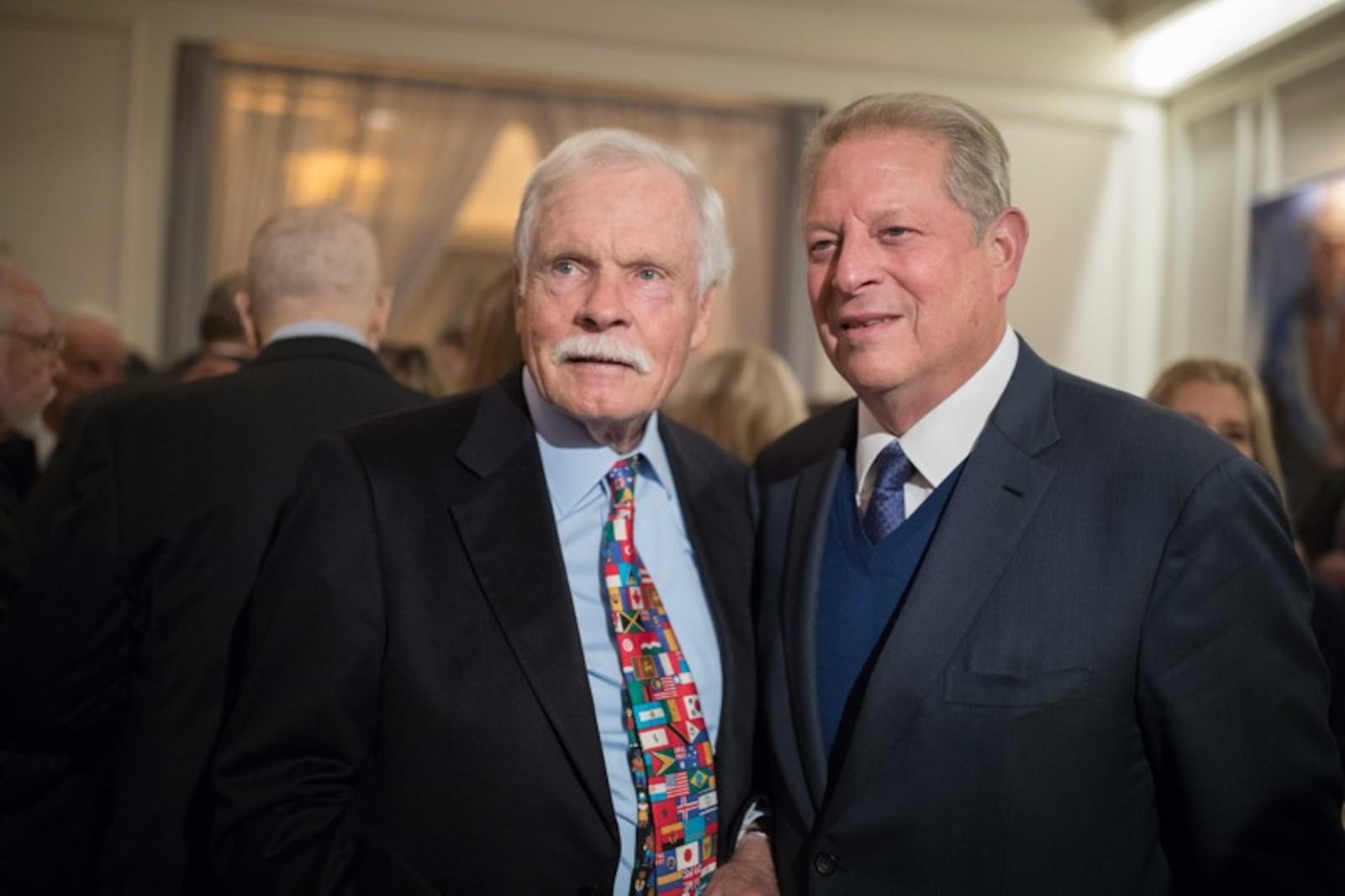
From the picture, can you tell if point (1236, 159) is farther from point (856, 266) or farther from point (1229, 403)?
point (856, 266)

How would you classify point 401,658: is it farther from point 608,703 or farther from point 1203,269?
point 1203,269

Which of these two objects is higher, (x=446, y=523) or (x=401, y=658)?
(x=446, y=523)

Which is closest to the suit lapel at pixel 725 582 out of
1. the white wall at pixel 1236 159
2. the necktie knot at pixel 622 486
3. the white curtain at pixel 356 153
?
the necktie knot at pixel 622 486

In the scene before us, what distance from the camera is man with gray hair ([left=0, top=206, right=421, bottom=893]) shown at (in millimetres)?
2254

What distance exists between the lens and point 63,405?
458 cm

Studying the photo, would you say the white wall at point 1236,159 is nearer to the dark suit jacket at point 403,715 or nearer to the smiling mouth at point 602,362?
the smiling mouth at point 602,362

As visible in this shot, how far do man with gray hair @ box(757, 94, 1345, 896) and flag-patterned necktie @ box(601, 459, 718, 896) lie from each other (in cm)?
12

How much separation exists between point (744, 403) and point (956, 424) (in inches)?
61.6

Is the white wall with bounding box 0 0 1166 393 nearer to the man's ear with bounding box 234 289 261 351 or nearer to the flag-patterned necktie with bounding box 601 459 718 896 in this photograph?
the man's ear with bounding box 234 289 261 351

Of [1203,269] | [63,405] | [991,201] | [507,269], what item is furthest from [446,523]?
[1203,269]

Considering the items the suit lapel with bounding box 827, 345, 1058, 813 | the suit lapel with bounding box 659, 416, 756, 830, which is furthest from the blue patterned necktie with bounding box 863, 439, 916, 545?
the suit lapel with bounding box 659, 416, 756, 830

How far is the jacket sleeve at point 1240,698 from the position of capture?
162 cm

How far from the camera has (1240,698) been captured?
162 cm

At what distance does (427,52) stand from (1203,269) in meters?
4.54
